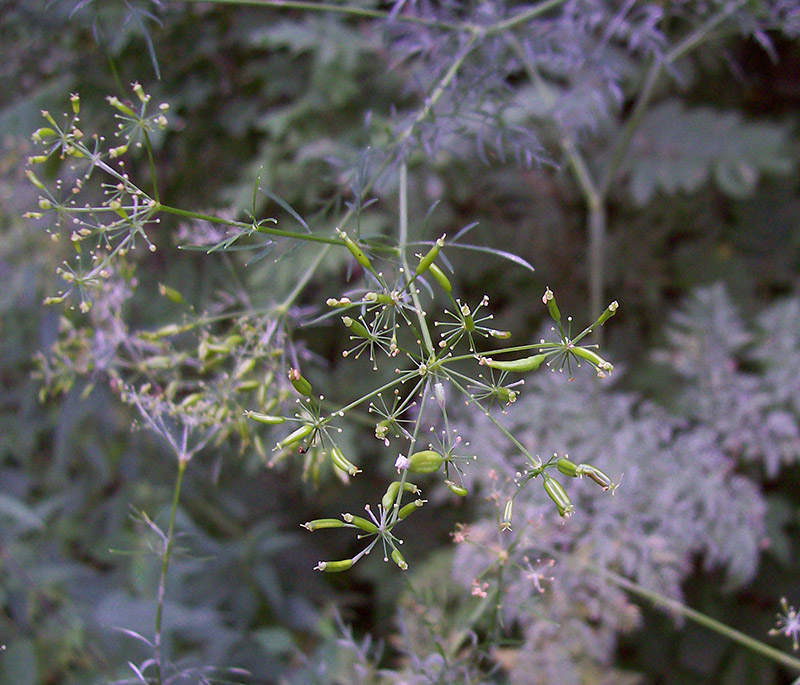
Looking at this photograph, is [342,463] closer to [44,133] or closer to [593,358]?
[593,358]

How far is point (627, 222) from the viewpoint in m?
2.70

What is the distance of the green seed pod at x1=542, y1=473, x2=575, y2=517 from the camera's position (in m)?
0.62

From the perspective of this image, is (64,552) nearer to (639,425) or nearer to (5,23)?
(5,23)

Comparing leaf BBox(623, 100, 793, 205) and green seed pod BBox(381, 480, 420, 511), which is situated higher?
→ leaf BBox(623, 100, 793, 205)

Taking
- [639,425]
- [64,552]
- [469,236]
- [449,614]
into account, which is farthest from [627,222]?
[64,552]

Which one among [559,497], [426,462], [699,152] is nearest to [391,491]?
[426,462]

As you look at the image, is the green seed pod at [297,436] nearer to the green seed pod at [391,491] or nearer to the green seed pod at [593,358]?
the green seed pod at [391,491]

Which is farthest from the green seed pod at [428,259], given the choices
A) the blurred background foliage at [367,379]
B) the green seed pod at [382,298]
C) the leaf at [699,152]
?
the leaf at [699,152]

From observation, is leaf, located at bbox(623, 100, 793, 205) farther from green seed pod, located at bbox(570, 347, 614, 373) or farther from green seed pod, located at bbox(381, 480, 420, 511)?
green seed pod, located at bbox(381, 480, 420, 511)

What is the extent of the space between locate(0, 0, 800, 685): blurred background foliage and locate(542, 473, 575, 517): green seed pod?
0.79 meters

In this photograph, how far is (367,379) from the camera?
2291 millimetres

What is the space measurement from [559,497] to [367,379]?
5.50 feet

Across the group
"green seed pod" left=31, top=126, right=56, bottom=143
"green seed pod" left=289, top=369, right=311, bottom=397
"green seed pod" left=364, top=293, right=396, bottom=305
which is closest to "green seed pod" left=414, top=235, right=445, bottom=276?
"green seed pod" left=364, top=293, right=396, bottom=305

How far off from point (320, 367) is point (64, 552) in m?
1.01
